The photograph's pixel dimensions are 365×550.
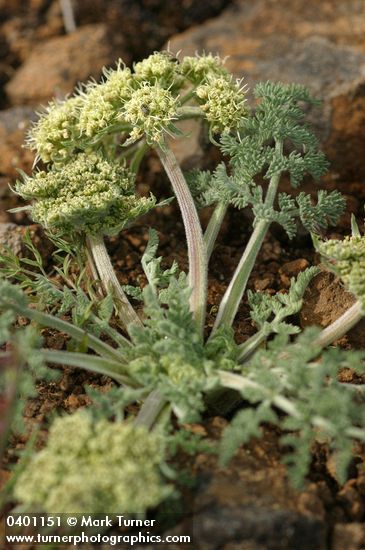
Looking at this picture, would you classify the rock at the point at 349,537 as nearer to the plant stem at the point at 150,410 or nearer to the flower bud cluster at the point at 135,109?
the plant stem at the point at 150,410

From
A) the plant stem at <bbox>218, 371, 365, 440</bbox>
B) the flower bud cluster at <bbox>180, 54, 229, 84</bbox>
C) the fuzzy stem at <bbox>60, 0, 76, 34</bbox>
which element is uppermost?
the fuzzy stem at <bbox>60, 0, 76, 34</bbox>

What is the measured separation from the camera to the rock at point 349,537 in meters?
2.86

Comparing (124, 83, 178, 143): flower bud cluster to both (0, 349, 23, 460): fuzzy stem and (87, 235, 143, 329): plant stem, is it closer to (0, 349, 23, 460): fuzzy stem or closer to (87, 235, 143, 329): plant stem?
(87, 235, 143, 329): plant stem

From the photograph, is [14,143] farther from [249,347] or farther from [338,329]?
[338,329]

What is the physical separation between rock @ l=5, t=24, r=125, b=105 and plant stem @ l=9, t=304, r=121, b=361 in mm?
3379

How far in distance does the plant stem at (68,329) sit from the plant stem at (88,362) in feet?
0.38

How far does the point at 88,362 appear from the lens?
3250mm

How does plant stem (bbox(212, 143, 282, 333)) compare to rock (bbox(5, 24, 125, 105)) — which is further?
rock (bbox(5, 24, 125, 105))

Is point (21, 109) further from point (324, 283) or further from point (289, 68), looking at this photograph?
point (324, 283)

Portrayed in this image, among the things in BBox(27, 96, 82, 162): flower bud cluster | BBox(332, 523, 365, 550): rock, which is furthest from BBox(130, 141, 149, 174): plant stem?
BBox(332, 523, 365, 550): rock

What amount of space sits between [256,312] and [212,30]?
4006 millimetres

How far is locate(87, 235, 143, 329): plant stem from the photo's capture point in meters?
3.77

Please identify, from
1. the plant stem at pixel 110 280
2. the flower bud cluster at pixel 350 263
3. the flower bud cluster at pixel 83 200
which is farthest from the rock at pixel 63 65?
the flower bud cluster at pixel 350 263

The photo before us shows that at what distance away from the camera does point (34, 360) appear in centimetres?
293
